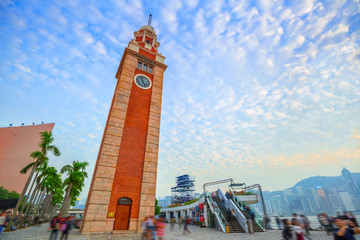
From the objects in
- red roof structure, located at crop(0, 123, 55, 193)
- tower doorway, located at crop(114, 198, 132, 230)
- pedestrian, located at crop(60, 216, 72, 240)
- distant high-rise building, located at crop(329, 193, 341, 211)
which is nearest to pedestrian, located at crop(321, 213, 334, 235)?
tower doorway, located at crop(114, 198, 132, 230)

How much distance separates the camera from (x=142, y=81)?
78.8 ft

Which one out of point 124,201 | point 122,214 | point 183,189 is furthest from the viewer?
point 183,189

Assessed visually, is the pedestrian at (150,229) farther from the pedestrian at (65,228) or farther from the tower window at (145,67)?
the tower window at (145,67)

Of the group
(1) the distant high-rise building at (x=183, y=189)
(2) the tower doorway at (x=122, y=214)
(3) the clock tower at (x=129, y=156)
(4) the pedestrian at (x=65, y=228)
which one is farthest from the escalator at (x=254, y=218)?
(1) the distant high-rise building at (x=183, y=189)

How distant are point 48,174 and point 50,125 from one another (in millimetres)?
118328

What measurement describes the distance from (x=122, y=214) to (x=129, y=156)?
220 inches

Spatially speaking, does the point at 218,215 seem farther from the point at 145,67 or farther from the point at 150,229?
the point at 145,67

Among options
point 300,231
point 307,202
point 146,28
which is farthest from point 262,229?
point 307,202

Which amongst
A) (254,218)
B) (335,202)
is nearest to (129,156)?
(254,218)

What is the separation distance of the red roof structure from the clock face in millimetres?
109528

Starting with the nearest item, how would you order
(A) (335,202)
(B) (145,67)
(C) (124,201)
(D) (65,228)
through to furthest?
(D) (65,228) < (C) (124,201) < (B) (145,67) < (A) (335,202)

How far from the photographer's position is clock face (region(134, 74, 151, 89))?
77.3 feet

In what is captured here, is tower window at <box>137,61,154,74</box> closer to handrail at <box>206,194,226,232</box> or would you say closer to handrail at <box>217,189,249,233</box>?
handrail at <box>206,194,226,232</box>

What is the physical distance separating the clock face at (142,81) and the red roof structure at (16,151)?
109528 mm
